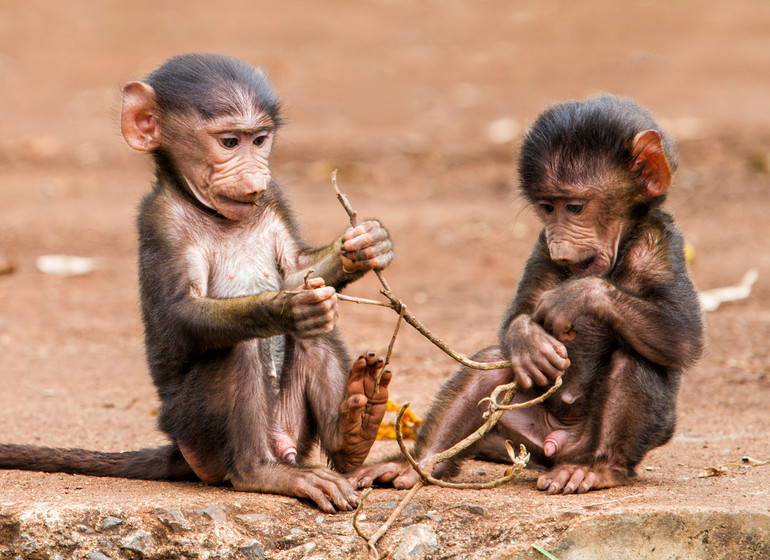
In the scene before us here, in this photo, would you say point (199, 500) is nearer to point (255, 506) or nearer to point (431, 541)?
point (255, 506)

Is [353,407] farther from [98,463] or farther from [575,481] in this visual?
[98,463]

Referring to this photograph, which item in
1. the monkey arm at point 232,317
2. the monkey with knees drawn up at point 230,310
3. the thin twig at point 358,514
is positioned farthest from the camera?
the monkey with knees drawn up at point 230,310

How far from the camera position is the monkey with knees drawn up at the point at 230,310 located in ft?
15.4

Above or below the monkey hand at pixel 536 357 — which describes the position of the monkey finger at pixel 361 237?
above

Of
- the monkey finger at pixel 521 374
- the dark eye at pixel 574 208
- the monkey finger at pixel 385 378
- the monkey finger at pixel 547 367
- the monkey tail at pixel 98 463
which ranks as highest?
the dark eye at pixel 574 208

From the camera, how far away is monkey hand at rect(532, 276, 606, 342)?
4.72 metres

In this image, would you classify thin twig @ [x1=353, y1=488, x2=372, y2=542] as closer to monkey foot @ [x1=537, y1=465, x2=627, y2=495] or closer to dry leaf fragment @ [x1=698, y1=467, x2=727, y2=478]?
monkey foot @ [x1=537, y1=465, x2=627, y2=495]

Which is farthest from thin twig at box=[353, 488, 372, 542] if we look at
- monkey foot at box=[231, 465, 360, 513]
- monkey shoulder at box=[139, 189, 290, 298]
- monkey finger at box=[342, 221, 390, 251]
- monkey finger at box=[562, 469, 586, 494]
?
monkey shoulder at box=[139, 189, 290, 298]

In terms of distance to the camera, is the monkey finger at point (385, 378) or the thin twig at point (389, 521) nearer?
the thin twig at point (389, 521)

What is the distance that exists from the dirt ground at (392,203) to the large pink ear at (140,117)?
1.84 feet

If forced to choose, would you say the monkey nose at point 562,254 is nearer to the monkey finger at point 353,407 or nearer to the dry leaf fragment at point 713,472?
the monkey finger at point 353,407

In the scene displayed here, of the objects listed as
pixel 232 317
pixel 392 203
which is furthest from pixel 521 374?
pixel 392 203

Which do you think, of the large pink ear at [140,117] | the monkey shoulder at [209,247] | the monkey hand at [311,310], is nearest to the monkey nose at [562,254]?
the monkey hand at [311,310]

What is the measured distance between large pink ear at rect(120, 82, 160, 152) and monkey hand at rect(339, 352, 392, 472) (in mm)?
1413
